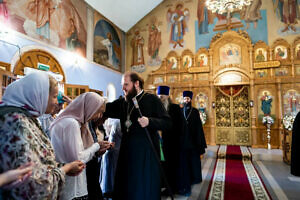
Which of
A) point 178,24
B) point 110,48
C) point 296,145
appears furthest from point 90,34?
point 296,145

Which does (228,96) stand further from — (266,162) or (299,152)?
(299,152)

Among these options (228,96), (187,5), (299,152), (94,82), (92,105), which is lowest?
(299,152)

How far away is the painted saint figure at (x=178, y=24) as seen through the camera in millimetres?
10742

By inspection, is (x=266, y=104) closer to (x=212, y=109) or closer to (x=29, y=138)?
(x=212, y=109)

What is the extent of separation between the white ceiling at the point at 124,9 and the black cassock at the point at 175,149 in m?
7.77

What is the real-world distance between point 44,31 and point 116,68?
4773 mm

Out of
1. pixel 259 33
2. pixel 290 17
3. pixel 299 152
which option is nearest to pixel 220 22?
pixel 259 33

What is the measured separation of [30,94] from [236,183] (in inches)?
183

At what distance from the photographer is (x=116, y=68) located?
10992 millimetres

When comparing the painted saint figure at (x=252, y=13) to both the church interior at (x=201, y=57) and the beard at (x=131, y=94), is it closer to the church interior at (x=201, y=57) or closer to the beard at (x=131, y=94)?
the church interior at (x=201, y=57)

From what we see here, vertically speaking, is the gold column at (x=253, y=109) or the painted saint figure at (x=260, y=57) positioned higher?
the painted saint figure at (x=260, y=57)

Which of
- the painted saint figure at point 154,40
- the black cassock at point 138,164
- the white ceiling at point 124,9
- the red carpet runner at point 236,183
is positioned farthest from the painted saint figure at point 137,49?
the black cassock at point 138,164

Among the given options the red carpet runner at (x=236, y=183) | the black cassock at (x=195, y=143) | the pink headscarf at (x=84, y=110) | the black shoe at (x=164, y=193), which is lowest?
the red carpet runner at (x=236, y=183)

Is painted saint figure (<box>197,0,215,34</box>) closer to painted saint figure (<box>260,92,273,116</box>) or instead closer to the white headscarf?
painted saint figure (<box>260,92,273,116</box>)
